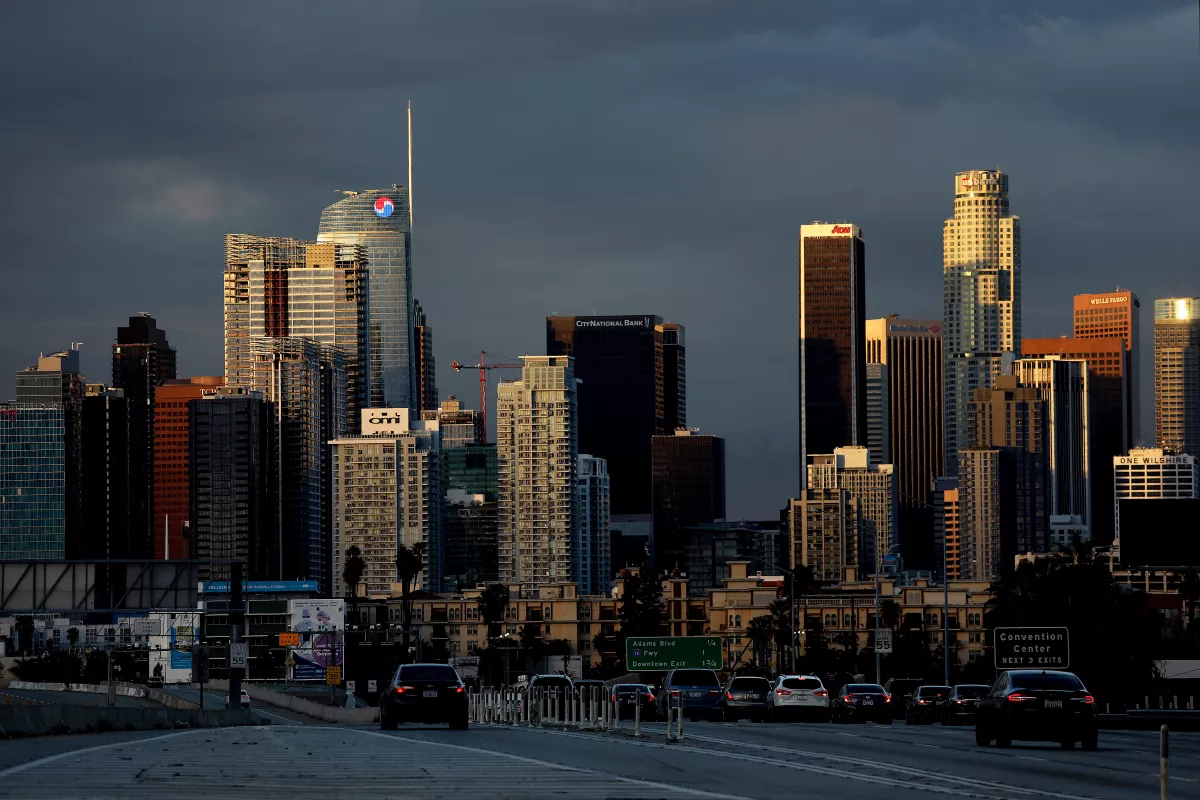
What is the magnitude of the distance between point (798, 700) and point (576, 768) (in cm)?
3338

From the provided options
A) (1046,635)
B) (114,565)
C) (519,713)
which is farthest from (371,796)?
(114,565)

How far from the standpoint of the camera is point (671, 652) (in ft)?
235

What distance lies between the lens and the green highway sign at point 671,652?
71.1 meters

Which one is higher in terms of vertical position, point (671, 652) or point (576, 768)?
point (576, 768)

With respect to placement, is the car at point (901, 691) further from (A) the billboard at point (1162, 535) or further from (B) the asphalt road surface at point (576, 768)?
(B) the asphalt road surface at point (576, 768)

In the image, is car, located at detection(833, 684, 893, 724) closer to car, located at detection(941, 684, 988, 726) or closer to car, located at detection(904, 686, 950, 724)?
car, located at detection(904, 686, 950, 724)

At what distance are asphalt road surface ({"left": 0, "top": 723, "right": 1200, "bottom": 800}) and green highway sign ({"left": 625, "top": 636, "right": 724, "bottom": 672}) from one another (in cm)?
3253

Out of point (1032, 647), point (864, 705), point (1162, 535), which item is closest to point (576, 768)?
point (1032, 647)

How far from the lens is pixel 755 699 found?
5881cm

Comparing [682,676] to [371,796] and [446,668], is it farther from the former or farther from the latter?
Answer: [371,796]

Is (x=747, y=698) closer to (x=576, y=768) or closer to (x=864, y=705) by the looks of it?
(x=864, y=705)

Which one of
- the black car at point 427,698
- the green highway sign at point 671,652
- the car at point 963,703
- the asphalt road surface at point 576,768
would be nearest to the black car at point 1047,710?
the asphalt road surface at point 576,768

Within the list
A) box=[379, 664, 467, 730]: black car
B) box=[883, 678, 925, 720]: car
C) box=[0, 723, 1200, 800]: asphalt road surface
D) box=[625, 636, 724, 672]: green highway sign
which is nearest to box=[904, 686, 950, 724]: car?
box=[625, 636, 724, 672]: green highway sign

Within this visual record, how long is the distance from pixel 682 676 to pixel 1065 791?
3727 centimetres
